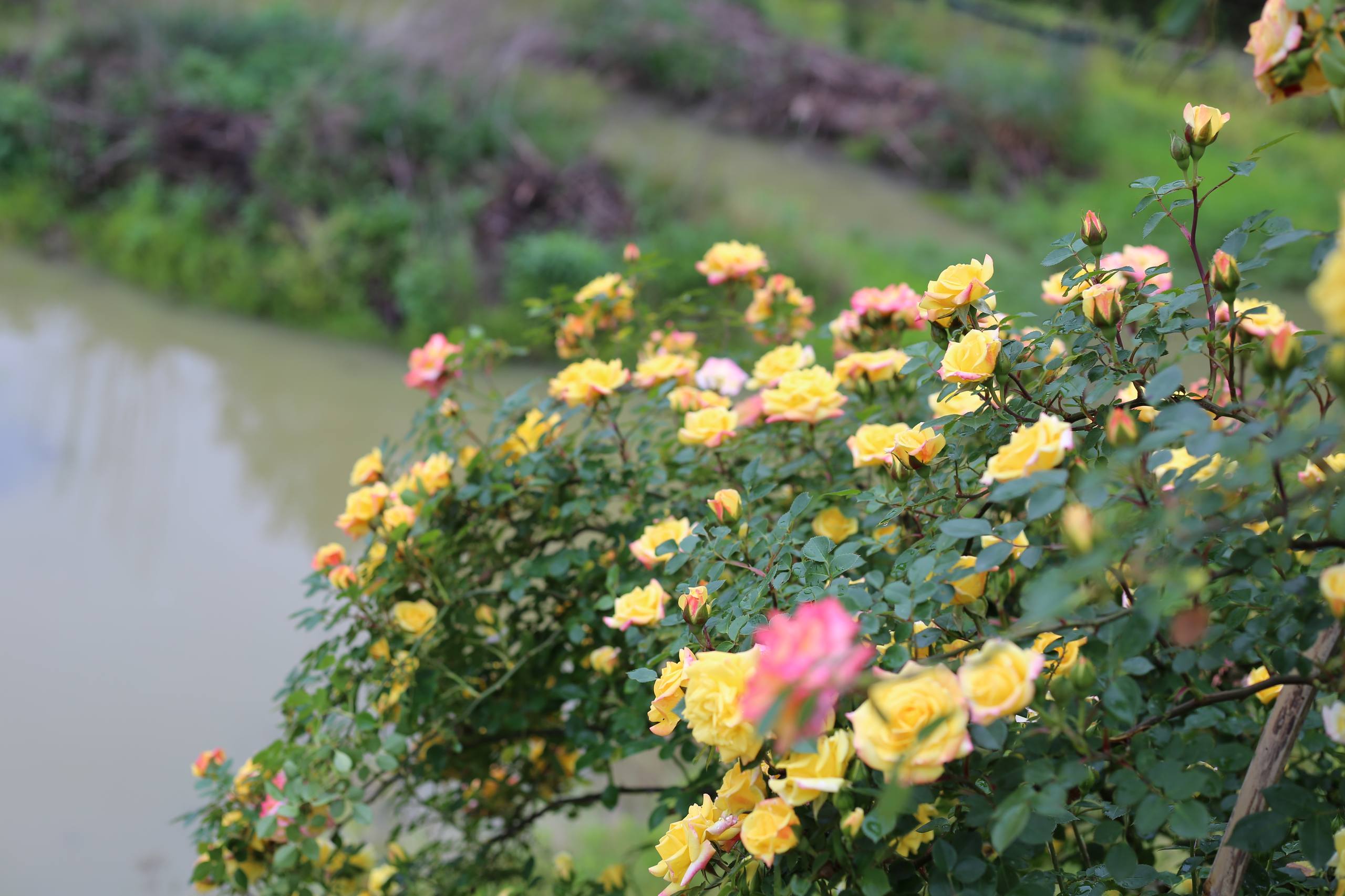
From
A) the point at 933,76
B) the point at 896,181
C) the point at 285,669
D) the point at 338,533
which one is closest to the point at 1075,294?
the point at 285,669

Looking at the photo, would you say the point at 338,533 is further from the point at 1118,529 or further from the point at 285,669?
the point at 1118,529

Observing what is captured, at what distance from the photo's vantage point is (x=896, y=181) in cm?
604

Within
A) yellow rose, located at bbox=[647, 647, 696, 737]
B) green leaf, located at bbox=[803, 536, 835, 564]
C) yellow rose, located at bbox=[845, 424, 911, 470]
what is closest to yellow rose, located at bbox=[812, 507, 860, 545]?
yellow rose, located at bbox=[845, 424, 911, 470]

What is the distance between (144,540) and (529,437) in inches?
80.3

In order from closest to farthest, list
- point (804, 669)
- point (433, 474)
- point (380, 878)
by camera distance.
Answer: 1. point (804, 669)
2. point (433, 474)
3. point (380, 878)

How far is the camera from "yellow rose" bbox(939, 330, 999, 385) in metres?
0.74

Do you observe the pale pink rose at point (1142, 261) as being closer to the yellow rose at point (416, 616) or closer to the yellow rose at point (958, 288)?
the yellow rose at point (958, 288)

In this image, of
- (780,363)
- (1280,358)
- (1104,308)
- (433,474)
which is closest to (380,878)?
(433,474)

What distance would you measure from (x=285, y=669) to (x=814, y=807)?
1987mm

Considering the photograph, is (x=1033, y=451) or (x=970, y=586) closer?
(x=1033, y=451)

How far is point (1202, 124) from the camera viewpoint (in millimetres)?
764

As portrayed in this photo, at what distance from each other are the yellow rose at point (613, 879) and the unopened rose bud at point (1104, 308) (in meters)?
0.91

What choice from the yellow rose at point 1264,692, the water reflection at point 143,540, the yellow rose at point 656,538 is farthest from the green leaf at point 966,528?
the water reflection at point 143,540

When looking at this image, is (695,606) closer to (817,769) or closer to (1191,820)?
(817,769)
